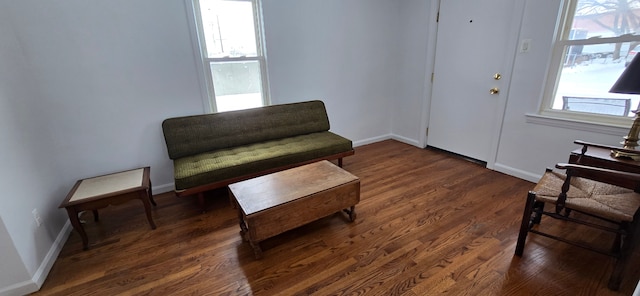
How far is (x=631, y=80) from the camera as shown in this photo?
169 cm

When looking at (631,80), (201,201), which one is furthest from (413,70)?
(201,201)

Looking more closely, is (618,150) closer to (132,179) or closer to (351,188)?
(351,188)

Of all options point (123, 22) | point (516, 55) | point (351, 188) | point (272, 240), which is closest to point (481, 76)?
point (516, 55)

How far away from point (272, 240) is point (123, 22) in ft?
7.23

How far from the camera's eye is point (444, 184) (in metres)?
2.79

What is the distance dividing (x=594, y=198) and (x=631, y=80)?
2.60ft

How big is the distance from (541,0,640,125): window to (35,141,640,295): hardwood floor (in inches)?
35.6

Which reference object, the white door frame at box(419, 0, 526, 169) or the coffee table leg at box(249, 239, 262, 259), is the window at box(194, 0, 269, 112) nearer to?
the coffee table leg at box(249, 239, 262, 259)

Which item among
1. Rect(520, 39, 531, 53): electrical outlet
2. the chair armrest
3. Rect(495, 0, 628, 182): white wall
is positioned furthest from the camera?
Rect(520, 39, 531, 53): electrical outlet

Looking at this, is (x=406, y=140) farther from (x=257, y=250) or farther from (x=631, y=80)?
(x=257, y=250)

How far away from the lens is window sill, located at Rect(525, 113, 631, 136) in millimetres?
2193

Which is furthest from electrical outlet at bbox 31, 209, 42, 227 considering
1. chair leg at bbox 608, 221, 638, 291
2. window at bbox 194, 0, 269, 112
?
chair leg at bbox 608, 221, 638, 291

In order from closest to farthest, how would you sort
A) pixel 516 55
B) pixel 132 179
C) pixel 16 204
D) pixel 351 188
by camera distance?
1. pixel 16 204
2. pixel 351 188
3. pixel 132 179
4. pixel 516 55

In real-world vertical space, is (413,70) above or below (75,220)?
above
